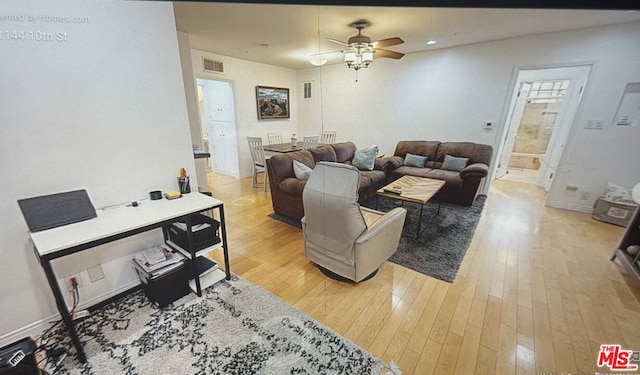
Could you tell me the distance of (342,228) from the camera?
1.79 meters

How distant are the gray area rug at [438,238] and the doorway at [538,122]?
1.77 m

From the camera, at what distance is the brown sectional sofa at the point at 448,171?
354 cm

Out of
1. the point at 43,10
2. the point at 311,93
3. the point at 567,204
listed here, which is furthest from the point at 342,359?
the point at 311,93

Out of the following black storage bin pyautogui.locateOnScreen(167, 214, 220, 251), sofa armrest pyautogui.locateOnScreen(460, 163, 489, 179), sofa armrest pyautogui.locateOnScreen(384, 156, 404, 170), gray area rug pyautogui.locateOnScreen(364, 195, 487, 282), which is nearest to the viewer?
black storage bin pyautogui.locateOnScreen(167, 214, 220, 251)

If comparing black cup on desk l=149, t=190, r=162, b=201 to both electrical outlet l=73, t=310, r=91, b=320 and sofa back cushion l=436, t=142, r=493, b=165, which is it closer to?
electrical outlet l=73, t=310, r=91, b=320

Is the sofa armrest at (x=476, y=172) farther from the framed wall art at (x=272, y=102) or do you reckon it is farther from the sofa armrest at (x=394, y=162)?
the framed wall art at (x=272, y=102)

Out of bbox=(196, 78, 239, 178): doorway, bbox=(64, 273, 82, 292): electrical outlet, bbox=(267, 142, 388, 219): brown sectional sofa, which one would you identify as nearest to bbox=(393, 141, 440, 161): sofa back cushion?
bbox=(267, 142, 388, 219): brown sectional sofa

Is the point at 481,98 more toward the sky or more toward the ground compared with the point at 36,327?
more toward the sky

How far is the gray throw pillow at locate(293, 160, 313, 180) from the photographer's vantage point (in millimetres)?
3049

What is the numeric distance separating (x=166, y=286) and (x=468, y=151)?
4433 millimetres

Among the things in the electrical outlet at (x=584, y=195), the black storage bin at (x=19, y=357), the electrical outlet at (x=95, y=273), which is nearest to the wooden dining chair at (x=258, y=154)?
the electrical outlet at (x=95, y=273)

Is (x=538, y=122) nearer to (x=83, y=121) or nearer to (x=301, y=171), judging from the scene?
(x=301, y=171)

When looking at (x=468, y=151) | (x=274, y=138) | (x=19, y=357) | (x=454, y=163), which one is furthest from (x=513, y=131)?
(x=19, y=357)

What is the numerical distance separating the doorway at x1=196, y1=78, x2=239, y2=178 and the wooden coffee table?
137 inches
